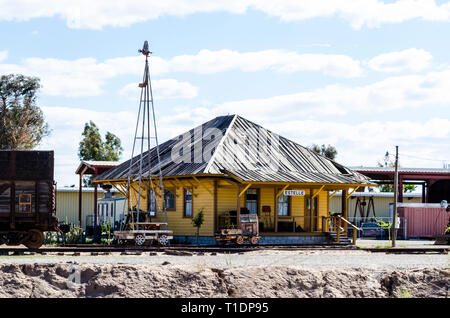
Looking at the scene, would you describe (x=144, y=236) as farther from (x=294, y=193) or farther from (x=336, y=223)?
(x=336, y=223)

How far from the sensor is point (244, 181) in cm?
2634

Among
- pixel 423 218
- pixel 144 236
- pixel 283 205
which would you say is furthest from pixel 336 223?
pixel 423 218

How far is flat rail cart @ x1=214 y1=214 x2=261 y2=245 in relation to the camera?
85.1ft

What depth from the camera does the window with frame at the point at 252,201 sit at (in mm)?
29930

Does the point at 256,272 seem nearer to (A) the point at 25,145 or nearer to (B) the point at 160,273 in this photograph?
(B) the point at 160,273

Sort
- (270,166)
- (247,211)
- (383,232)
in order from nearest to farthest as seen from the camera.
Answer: (247,211), (270,166), (383,232)

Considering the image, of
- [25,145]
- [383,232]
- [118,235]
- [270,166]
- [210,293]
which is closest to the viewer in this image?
[210,293]

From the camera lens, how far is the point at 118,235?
24453 millimetres

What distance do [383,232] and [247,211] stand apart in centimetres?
1876

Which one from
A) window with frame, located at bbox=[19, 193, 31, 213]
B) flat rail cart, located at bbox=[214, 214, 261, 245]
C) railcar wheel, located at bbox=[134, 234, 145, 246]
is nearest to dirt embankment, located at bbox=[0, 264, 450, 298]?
window with frame, located at bbox=[19, 193, 31, 213]

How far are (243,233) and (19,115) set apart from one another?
36122mm

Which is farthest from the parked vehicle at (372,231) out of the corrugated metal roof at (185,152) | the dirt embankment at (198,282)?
the dirt embankment at (198,282)

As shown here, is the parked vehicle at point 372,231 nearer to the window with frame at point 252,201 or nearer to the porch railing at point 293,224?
the porch railing at point 293,224

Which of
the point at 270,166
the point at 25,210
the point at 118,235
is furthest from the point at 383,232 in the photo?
the point at 25,210
